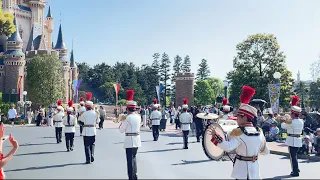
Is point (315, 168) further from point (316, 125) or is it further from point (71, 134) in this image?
point (71, 134)

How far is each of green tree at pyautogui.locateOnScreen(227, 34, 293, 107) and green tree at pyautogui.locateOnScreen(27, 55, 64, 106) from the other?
22.8m

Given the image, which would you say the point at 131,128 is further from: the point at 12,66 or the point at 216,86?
the point at 216,86

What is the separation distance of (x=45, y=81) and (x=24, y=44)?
73.4 ft

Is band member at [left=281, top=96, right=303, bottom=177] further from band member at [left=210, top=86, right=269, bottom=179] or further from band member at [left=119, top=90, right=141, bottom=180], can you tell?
band member at [left=210, top=86, right=269, bottom=179]

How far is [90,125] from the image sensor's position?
1214cm

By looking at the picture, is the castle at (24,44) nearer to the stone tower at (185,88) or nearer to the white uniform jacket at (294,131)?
the stone tower at (185,88)

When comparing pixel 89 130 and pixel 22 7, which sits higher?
pixel 22 7

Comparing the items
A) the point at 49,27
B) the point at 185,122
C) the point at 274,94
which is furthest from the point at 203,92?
the point at 185,122

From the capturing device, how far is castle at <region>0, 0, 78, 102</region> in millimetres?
59156

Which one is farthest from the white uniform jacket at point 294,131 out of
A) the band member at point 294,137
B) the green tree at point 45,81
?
the green tree at point 45,81

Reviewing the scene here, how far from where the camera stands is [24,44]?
69062 millimetres

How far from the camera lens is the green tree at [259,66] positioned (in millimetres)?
44719

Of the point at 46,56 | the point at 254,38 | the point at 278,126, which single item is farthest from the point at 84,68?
the point at 278,126

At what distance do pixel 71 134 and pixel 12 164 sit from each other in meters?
3.53
